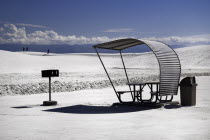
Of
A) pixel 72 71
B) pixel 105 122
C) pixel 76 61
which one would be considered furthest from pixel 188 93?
pixel 76 61

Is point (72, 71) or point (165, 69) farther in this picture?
point (72, 71)

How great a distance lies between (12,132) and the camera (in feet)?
31.2

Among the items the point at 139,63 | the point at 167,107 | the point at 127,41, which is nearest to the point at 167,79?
the point at 167,107

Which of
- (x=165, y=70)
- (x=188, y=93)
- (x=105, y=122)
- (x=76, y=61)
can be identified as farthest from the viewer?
(x=76, y=61)

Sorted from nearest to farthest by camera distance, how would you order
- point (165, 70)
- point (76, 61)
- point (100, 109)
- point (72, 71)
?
point (100, 109) < point (165, 70) < point (72, 71) < point (76, 61)

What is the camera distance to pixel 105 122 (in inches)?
430

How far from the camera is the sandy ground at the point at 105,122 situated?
900 cm

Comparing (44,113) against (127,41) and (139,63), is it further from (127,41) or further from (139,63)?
(139,63)

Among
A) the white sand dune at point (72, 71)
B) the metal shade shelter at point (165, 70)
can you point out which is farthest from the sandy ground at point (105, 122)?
the white sand dune at point (72, 71)

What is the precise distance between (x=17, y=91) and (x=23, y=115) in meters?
9.97

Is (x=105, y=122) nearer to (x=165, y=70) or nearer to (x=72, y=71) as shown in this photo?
(x=165, y=70)

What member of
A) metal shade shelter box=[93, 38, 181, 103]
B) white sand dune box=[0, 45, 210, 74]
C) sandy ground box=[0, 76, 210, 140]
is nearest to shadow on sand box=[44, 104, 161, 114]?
sandy ground box=[0, 76, 210, 140]

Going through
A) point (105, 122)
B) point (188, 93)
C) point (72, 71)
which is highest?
point (72, 71)

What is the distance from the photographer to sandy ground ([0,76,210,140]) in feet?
29.5
